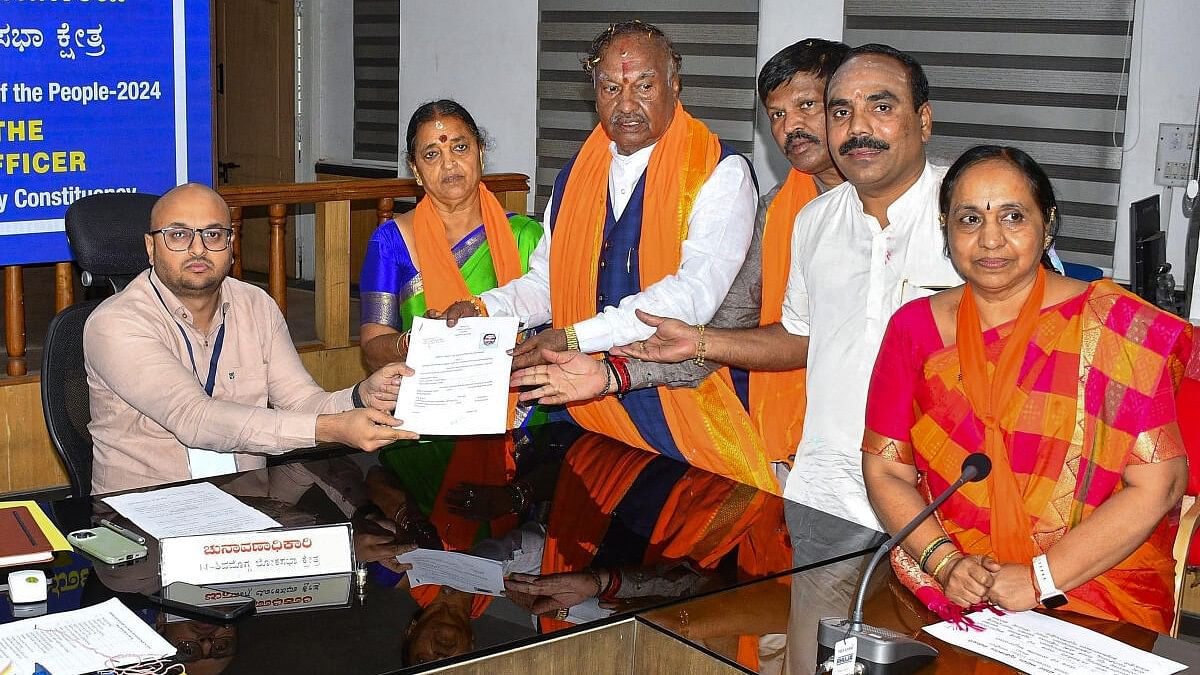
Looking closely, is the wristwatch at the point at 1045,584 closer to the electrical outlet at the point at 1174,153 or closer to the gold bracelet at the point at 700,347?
the gold bracelet at the point at 700,347

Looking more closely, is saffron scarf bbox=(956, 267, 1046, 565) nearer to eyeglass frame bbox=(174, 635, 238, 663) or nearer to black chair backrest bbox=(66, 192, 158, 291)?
eyeglass frame bbox=(174, 635, 238, 663)

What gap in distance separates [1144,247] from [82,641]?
403cm

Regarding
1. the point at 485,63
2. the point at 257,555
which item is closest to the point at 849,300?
the point at 257,555

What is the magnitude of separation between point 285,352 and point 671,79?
3.71 ft

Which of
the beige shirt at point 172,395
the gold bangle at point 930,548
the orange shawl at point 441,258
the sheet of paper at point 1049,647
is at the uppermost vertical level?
the orange shawl at point 441,258

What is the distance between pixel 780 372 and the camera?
296 centimetres

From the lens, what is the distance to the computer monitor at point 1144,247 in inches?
181

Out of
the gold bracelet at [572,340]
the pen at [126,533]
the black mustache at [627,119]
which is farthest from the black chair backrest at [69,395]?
the black mustache at [627,119]

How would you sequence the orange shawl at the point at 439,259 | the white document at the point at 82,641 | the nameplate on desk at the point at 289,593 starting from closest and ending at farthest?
1. the white document at the point at 82,641
2. the nameplate on desk at the point at 289,593
3. the orange shawl at the point at 439,259

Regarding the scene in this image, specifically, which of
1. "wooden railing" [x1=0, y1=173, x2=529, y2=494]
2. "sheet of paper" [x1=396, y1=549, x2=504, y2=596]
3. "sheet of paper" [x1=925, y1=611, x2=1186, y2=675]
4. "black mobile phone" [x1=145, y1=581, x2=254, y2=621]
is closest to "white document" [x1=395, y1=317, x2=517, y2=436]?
"sheet of paper" [x1=396, y1=549, x2=504, y2=596]

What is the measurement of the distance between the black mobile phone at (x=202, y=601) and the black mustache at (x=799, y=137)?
1.67 metres

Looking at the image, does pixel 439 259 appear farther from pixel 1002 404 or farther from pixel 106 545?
pixel 1002 404

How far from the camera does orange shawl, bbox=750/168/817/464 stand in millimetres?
2977

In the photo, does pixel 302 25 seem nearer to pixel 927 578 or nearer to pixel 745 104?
pixel 745 104
